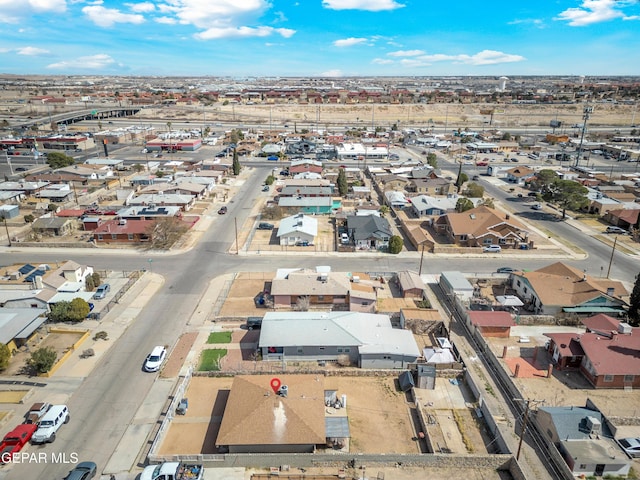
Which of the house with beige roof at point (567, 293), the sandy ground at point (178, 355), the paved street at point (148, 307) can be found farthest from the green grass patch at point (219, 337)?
the house with beige roof at point (567, 293)

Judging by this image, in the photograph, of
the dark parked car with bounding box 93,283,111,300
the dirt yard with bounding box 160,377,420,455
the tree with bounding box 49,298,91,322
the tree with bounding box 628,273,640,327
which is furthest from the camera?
the dark parked car with bounding box 93,283,111,300

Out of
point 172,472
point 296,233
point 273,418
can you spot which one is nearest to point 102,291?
point 296,233

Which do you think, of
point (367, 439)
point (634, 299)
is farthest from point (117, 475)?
point (634, 299)

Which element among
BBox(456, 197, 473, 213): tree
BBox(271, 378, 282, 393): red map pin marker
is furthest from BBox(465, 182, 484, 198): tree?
BBox(271, 378, 282, 393): red map pin marker

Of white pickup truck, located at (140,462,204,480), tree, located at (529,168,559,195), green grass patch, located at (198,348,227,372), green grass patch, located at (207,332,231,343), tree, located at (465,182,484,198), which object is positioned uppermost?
tree, located at (529,168,559,195)

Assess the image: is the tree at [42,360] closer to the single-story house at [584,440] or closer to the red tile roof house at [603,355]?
the single-story house at [584,440]

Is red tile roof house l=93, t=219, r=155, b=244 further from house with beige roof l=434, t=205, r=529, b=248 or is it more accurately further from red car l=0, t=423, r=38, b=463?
house with beige roof l=434, t=205, r=529, b=248

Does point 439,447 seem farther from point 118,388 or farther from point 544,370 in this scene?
point 118,388
